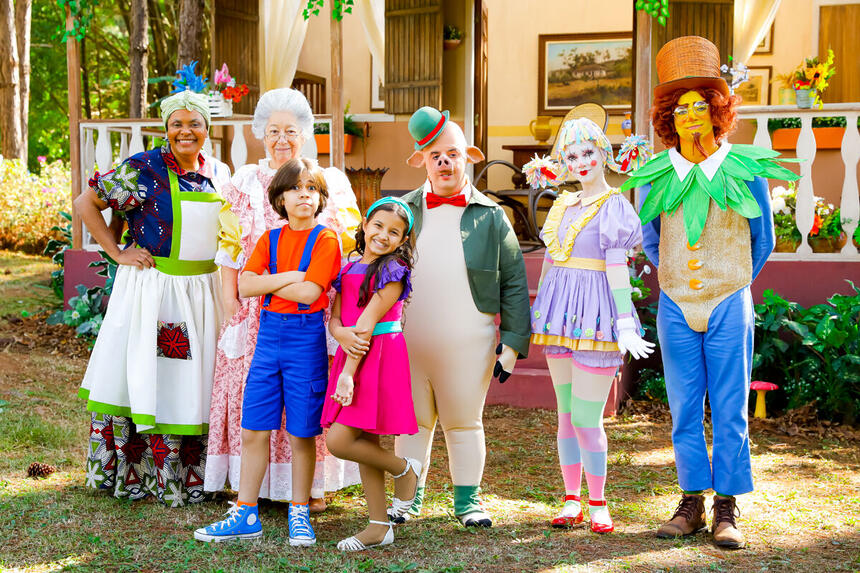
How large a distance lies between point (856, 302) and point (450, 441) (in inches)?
135

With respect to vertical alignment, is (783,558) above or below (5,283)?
below

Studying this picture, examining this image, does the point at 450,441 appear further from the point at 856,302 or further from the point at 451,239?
the point at 856,302

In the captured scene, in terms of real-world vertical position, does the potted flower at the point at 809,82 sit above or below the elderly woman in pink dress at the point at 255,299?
above

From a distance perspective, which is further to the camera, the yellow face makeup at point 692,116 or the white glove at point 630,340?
the yellow face makeup at point 692,116

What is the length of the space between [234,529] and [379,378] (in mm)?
854

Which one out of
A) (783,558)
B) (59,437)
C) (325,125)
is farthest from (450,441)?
(325,125)

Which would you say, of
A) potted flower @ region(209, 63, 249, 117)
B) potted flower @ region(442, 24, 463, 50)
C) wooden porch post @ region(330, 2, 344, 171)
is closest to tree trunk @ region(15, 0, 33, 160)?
potted flower @ region(209, 63, 249, 117)

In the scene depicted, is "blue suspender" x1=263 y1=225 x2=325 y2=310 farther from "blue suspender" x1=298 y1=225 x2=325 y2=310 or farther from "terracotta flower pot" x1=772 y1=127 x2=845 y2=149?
"terracotta flower pot" x1=772 y1=127 x2=845 y2=149

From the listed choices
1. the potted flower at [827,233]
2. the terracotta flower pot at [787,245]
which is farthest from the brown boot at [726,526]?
the potted flower at [827,233]

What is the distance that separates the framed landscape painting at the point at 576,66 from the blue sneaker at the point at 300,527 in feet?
28.3

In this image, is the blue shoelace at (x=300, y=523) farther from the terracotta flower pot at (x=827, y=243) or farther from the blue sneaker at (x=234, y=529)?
the terracotta flower pot at (x=827, y=243)

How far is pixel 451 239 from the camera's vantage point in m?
3.83

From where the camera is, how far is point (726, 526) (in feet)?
12.0

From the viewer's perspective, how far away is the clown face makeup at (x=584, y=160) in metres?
3.80
